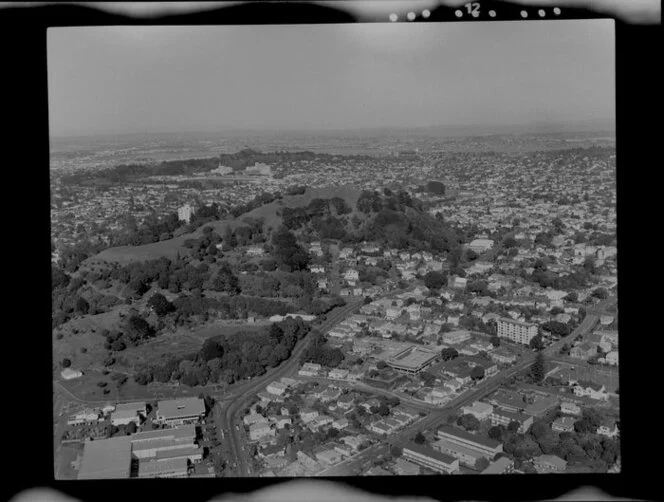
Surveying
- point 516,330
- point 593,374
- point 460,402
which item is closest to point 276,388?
point 460,402

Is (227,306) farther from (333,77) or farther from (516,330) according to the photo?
(516,330)

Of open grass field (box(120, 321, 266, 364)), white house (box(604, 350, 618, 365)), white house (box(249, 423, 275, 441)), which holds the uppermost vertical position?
open grass field (box(120, 321, 266, 364))

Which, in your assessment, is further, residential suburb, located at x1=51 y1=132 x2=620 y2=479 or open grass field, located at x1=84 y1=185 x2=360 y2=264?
open grass field, located at x1=84 y1=185 x2=360 y2=264

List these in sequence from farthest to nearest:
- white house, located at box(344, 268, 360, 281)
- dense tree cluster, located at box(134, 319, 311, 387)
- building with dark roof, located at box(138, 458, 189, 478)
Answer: white house, located at box(344, 268, 360, 281), dense tree cluster, located at box(134, 319, 311, 387), building with dark roof, located at box(138, 458, 189, 478)

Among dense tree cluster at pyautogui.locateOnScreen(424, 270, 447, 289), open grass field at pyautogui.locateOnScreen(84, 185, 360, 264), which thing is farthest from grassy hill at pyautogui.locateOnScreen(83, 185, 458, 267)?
dense tree cluster at pyautogui.locateOnScreen(424, 270, 447, 289)

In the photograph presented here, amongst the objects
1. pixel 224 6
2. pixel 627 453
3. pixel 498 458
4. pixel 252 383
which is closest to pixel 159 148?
pixel 224 6

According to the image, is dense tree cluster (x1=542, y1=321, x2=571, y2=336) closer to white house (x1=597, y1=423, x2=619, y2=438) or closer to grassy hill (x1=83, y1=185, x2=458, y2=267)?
white house (x1=597, y1=423, x2=619, y2=438)

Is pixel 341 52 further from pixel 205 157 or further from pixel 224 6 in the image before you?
pixel 205 157
